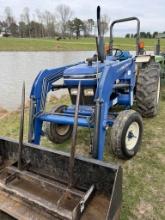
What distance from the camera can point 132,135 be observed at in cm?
409

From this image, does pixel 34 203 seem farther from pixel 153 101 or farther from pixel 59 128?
pixel 153 101

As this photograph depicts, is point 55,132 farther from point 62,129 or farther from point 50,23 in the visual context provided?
point 50,23

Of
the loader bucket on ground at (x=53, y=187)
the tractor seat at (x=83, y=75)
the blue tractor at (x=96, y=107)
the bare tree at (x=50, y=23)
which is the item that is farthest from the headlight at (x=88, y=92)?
the bare tree at (x=50, y=23)

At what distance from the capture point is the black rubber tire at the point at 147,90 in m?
5.26

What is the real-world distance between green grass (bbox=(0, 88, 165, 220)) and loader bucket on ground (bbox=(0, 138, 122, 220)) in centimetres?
52

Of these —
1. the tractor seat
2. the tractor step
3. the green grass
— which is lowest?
the green grass

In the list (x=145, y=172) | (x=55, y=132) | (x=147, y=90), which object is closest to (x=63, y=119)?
(x=55, y=132)

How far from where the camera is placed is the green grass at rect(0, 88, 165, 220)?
121 inches

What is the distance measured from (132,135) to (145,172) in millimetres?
574

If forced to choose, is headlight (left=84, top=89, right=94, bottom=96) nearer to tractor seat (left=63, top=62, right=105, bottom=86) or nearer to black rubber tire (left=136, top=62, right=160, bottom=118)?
tractor seat (left=63, top=62, right=105, bottom=86)

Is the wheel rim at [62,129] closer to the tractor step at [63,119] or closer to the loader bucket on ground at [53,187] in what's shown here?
the tractor step at [63,119]

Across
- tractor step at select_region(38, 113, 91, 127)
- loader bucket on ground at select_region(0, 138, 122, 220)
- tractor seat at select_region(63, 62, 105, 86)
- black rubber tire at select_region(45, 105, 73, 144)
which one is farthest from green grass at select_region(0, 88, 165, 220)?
tractor seat at select_region(63, 62, 105, 86)

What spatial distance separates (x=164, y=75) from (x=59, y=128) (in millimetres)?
4699

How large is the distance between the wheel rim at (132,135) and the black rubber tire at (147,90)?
1.24 meters
